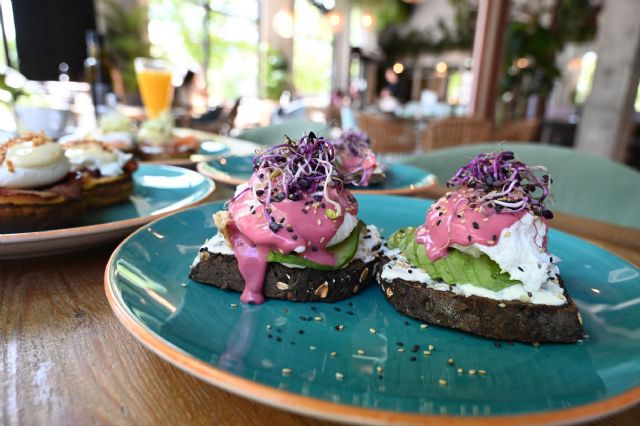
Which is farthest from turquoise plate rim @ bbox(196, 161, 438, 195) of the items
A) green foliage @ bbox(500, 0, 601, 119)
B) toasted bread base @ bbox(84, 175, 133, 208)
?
green foliage @ bbox(500, 0, 601, 119)

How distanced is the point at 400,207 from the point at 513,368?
36.0 inches

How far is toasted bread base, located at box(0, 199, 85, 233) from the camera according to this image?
4.16 ft

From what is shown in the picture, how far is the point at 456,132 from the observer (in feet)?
18.9

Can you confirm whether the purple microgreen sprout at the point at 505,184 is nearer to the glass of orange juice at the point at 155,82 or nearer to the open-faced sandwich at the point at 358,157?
the open-faced sandwich at the point at 358,157

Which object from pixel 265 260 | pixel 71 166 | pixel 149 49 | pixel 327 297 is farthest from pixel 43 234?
pixel 149 49

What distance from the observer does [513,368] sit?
2.74 feet

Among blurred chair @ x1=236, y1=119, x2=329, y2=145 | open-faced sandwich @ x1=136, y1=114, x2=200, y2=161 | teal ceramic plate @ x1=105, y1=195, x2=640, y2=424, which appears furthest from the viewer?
blurred chair @ x1=236, y1=119, x2=329, y2=145

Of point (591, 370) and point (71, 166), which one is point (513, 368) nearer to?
point (591, 370)

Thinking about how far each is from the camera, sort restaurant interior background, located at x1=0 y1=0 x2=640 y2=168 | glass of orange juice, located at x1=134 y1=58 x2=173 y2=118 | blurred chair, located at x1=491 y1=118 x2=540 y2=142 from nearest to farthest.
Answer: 1. glass of orange juice, located at x1=134 y1=58 x2=173 y2=118
2. restaurant interior background, located at x1=0 y1=0 x2=640 y2=168
3. blurred chair, located at x1=491 y1=118 x2=540 y2=142

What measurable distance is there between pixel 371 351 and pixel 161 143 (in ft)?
7.18

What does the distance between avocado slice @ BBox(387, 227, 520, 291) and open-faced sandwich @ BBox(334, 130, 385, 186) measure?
985 millimetres

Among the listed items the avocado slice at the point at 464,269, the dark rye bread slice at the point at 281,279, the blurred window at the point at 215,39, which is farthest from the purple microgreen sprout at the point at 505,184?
the blurred window at the point at 215,39

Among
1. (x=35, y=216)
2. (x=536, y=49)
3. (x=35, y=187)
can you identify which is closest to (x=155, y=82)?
(x=35, y=187)

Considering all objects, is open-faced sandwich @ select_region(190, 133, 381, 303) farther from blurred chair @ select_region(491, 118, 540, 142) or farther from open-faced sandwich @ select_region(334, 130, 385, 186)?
blurred chair @ select_region(491, 118, 540, 142)
